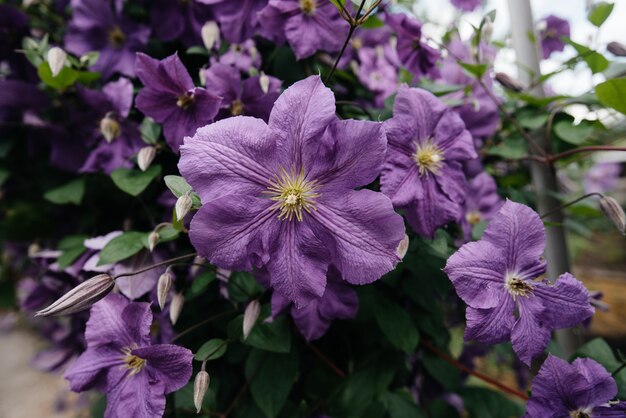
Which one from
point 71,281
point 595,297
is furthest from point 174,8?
point 595,297

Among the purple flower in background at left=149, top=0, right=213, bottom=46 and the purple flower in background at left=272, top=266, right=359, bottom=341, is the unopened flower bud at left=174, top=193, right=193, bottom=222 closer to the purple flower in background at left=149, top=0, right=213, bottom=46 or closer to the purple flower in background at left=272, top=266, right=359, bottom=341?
the purple flower in background at left=272, top=266, right=359, bottom=341

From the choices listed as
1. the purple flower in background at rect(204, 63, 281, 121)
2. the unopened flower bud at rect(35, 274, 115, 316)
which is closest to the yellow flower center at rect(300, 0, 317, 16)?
the purple flower in background at rect(204, 63, 281, 121)

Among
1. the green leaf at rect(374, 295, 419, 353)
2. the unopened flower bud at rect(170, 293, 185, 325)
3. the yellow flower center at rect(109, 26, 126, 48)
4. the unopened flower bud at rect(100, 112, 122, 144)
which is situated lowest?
→ the unopened flower bud at rect(170, 293, 185, 325)

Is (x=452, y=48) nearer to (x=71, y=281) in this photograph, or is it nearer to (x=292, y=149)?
(x=292, y=149)

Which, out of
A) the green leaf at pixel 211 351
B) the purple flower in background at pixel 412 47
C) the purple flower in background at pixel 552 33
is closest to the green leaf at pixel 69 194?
the green leaf at pixel 211 351

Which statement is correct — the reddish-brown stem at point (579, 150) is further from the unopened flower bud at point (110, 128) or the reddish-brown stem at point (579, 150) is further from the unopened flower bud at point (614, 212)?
the unopened flower bud at point (110, 128)

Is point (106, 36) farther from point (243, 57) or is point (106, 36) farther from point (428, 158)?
point (428, 158)
